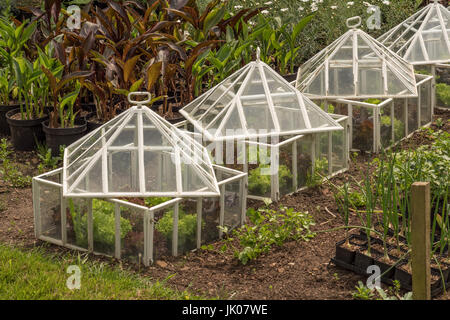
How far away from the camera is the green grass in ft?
14.4

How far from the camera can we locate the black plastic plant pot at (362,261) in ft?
15.5

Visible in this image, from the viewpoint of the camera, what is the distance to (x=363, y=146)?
A: 7391 millimetres

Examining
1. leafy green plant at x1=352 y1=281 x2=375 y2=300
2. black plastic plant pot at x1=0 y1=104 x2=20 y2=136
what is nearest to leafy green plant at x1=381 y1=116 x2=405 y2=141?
leafy green plant at x1=352 y1=281 x2=375 y2=300

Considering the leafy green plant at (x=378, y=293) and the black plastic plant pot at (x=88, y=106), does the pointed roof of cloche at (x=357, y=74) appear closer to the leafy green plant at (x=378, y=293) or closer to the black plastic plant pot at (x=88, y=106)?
the black plastic plant pot at (x=88, y=106)

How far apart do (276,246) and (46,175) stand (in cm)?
179

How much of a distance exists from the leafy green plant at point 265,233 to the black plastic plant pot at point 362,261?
1.98 feet

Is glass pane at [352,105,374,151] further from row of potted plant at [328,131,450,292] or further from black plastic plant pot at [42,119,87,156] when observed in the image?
black plastic plant pot at [42,119,87,156]

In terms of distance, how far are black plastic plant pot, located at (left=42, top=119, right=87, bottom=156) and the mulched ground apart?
4.24 ft

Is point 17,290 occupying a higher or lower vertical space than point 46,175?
lower

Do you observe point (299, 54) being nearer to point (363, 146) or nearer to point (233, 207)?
point (363, 146)

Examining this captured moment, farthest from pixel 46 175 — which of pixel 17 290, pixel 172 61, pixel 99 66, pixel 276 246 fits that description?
pixel 172 61

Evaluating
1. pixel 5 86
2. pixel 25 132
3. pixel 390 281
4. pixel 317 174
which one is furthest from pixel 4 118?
pixel 390 281

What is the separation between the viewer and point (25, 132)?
7.29m

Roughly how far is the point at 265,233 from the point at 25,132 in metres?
3.23
